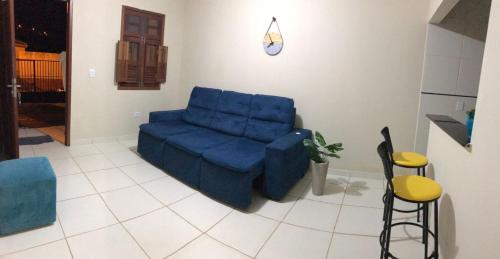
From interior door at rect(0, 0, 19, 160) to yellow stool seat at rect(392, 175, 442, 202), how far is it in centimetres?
382

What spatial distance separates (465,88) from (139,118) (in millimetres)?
4758

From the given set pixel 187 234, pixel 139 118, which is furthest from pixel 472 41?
pixel 139 118

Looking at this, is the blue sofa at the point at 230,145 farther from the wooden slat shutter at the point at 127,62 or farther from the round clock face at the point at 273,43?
the wooden slat shutter at the point at 127,62

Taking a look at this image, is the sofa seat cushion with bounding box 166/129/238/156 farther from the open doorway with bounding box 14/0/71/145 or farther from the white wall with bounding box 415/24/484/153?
the white wall with bounding box 415/24/484/153

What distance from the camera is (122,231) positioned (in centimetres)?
228

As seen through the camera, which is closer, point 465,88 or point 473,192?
point 473,192

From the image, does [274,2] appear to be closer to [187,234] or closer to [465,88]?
[465,88]

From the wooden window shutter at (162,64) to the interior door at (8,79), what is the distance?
212cm

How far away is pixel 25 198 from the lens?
215cm

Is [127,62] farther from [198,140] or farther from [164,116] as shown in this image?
[198,140]

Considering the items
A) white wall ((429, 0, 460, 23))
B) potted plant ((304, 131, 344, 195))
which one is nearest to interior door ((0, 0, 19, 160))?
potted plant ((304, 131, 344, 195))

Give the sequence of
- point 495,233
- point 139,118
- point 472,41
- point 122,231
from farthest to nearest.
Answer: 1. point 139,118
2. point 472,41
3. point 122,231
4. point 495,233

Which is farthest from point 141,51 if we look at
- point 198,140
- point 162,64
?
point 198,140

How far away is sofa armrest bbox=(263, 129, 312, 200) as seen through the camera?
2.84m
